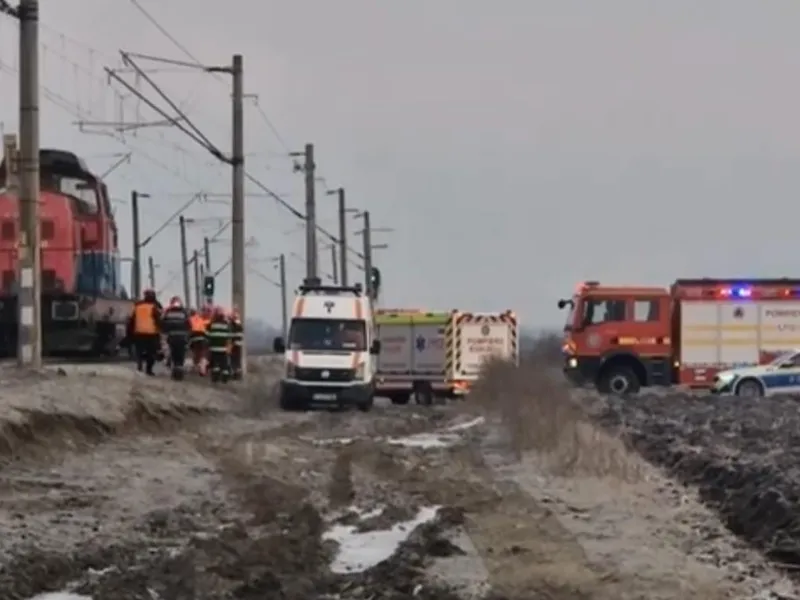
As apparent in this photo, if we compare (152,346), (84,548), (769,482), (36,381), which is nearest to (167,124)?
(152,346)

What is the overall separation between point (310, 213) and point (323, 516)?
132 ft

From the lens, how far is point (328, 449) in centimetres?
2233

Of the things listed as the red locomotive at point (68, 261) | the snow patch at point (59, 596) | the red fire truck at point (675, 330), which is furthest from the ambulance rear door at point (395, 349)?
the snow patch at point (59, 596)

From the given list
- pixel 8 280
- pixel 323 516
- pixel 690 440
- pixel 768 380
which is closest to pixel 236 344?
pixel 8 280

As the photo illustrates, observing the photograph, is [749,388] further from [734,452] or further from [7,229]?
[734,452]

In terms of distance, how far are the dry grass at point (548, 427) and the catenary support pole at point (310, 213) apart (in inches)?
754

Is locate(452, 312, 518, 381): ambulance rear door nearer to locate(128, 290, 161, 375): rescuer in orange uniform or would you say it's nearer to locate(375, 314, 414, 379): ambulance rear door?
locate(375, 314, 414, 379): ambulance rear door

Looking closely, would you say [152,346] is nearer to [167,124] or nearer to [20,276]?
[167,124]

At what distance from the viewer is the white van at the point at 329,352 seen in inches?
1399

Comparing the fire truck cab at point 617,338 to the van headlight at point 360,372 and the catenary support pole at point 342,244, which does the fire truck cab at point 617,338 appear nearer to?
the van headlight at point 360,372

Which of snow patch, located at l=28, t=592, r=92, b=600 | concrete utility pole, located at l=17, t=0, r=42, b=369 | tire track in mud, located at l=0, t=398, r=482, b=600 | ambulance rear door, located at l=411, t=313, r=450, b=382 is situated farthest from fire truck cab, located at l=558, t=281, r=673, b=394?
snow patch, located at l=28, t=592, r=92, b=600

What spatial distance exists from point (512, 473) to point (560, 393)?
1048cm

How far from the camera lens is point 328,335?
36188 millimetres

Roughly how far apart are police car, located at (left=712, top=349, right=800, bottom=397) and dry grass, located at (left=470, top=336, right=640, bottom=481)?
Answer: 695 cm
